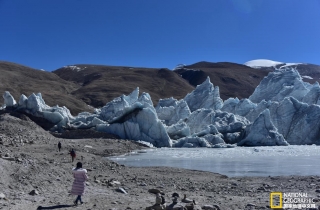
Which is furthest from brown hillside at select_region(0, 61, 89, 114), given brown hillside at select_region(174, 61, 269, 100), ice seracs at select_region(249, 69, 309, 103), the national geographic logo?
the national geographic logo

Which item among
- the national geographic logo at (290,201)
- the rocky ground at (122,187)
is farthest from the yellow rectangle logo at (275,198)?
the rocky ground at (122,187)

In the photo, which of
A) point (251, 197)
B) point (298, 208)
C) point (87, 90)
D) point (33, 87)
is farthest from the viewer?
point (87, 90)

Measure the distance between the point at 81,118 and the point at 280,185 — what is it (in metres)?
26.1

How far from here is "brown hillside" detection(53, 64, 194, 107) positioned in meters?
72.4

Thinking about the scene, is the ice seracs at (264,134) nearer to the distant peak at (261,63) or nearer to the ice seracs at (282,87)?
the ice seracs at (282,87)

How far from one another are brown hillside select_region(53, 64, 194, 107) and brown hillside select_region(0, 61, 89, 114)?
16.2 ft

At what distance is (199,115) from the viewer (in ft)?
105

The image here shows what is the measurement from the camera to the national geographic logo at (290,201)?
687 centimetres

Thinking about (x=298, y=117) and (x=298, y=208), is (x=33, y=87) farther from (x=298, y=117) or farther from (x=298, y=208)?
(x=298, y=208)

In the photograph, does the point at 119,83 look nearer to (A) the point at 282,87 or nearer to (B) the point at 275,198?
(A) the point at 282,87

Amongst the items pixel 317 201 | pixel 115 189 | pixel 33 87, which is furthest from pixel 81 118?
pixel 33 87

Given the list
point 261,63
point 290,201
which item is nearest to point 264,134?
point 290,201

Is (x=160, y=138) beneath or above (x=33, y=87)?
beneath

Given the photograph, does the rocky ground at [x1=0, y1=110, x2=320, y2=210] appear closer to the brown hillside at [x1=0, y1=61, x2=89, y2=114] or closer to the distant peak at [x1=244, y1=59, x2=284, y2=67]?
the brown hillside at [x1=0, y1=61, x2=89, y2=114]
